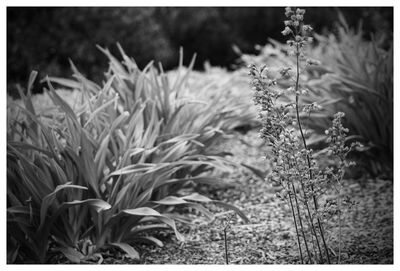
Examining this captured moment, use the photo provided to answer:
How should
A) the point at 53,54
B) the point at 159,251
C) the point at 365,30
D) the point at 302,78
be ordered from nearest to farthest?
the point at 159,251 < the point at 302,78 < the point at 53,54 < the point at 365,30

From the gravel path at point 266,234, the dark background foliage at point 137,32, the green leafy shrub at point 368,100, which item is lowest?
the gravel path at point 266,234

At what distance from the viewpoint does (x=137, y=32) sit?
6.82 m

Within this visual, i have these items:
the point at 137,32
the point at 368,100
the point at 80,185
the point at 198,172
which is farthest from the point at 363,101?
the point at 137,32

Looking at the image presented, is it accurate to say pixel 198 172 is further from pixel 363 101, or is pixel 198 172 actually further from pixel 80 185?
pixel 363 101

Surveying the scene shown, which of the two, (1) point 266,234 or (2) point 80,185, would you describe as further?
(1) point 266,234

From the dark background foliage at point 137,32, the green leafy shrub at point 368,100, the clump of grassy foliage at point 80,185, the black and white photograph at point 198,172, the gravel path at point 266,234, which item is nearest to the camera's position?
the black and white photograph at point 198,172

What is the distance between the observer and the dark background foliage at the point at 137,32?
5652 millimetres

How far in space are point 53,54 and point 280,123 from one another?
461 cm

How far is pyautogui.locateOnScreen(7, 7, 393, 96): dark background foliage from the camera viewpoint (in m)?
5.65

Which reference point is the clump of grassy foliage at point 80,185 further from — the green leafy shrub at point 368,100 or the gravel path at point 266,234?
the green leafy shrub at point 368,100

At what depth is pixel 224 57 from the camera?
9125 millimetres

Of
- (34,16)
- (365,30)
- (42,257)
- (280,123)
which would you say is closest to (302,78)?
(280,123)

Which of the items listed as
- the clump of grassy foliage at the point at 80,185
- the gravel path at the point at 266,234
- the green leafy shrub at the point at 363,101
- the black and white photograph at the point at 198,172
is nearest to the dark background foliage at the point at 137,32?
the green leafy shrub at the point at 363,101

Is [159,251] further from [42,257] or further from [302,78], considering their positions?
[302,78]
